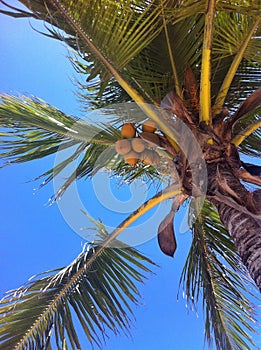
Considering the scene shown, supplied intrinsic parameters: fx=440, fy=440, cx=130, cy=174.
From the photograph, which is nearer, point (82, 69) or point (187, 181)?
point (187, 181)

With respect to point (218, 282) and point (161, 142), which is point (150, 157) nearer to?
point (161, 142)

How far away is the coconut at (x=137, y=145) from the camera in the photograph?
3.46 meters

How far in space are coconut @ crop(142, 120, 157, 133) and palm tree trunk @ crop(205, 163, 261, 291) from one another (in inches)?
24.5

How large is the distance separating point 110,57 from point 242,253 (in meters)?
1.66

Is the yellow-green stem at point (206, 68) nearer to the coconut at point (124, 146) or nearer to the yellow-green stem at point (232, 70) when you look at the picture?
the yellow-green stem at point (232, 70)

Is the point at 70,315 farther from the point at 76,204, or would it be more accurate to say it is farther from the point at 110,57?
the point at 110,57

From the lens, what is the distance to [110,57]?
319 cm

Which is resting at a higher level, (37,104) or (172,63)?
(37,104)

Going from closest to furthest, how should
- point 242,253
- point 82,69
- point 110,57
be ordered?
point 242,253, point 110,57, point 82,69

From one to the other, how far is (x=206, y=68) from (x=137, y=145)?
0.78 metres

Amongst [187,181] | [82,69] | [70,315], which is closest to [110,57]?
[187,181]

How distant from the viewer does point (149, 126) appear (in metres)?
3.60

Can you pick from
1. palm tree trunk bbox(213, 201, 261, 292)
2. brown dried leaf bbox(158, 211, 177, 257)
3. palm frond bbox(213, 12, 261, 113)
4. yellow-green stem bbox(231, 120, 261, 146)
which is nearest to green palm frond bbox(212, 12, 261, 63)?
palm frond bbox(213, 12, 261, 113)

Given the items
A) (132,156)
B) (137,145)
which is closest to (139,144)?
(137,145)
